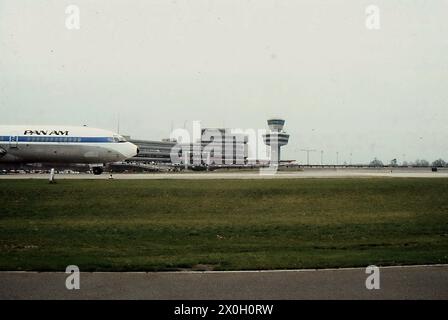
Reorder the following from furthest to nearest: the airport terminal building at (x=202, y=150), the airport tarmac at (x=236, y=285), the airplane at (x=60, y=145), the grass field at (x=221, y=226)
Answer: the airport terminal building at (x=202, y=150)
the airplane at (x=60, y=145)
the grass field at (x=221, y=226)
the airport tarmac at (x=236, y=285)

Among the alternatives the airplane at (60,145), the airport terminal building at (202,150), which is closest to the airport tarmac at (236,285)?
the airplane at (60,145)

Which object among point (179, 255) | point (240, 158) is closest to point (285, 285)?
point (179, 255)

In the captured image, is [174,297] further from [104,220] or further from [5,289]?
[104,220]

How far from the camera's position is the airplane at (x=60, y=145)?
152ft

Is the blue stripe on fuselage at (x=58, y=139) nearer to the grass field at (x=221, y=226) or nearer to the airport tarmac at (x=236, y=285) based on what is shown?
the grass field at (x=221, y=226)

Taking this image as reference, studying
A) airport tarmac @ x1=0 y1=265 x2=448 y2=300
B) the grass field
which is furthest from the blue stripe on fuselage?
airport tarmac @ x1=0 y1=265 x2=448 y2=300

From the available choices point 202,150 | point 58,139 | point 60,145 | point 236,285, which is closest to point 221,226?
point 236,285

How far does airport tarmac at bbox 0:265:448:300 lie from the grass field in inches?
32.5

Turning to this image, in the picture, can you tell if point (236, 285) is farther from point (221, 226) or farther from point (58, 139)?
point (58, 139)

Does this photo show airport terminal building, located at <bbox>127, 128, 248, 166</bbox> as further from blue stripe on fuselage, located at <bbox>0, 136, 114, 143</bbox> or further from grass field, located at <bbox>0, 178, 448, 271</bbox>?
grass field, located at <bbox>0, 178, 448, 271</bbox>

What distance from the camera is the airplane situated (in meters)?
46.3

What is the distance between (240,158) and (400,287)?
187 m

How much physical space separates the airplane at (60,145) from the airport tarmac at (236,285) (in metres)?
38.3

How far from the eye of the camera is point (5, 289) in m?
8.12
